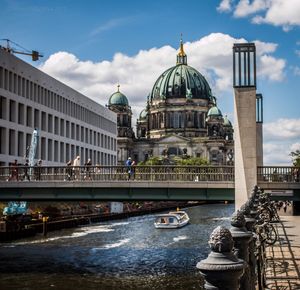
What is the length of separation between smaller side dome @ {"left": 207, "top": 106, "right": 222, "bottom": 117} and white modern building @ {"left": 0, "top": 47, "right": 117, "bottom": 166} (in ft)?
260

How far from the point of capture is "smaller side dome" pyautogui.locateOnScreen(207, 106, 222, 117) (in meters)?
190

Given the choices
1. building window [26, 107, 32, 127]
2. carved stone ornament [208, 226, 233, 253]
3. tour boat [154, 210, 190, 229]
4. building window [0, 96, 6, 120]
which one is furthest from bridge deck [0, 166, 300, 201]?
building window [26, 107, 32, 127]

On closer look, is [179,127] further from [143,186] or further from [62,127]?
[143,186]

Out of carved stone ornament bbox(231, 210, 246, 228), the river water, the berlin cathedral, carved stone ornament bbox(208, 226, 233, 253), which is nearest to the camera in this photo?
carved stone ornament bbox(208, 226, 233, 253)

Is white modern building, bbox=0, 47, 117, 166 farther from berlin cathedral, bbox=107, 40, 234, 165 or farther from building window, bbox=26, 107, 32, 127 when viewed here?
berlin cathedral, bbox=107, 40, 234, 165

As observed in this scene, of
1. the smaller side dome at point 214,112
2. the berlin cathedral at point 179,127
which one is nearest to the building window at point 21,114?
the berlin cathedral at point 179,127

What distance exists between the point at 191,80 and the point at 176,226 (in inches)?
5237

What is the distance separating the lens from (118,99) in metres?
192

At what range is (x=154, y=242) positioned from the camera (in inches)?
2112

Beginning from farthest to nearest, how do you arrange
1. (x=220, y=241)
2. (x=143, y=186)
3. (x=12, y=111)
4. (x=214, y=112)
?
(x=214, y=112) < (x=12, y=111) < (x=143, y=186) < (x=220, y=241)

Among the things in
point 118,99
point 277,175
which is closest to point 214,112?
point 118,99

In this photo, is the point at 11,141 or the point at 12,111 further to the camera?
the point at 11,141

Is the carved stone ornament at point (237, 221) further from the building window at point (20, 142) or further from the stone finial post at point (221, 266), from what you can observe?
the building window at point (20, 142)

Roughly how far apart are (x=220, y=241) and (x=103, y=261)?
3561 cm
